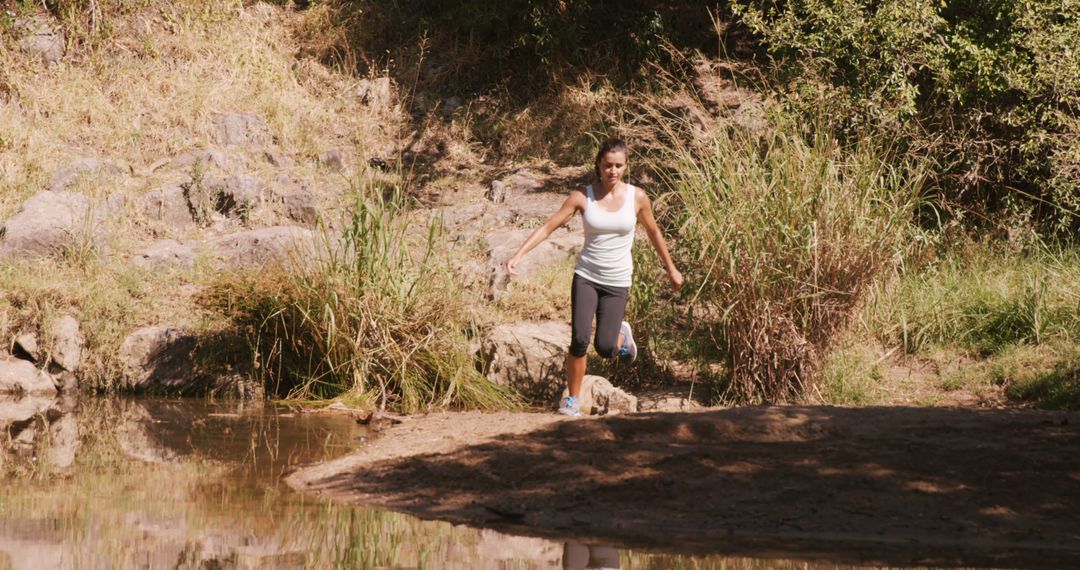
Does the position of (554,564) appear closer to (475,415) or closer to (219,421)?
(475,415)

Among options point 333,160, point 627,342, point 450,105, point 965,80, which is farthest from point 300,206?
point 965,80

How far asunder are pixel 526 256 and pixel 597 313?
4023mm

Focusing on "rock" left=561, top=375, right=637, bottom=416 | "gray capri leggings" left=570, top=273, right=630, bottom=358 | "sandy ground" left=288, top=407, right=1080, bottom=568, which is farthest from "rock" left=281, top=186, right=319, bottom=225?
"sandy ground" left=288, top=407, right=1080, bottom=568

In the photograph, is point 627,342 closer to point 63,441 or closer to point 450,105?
point 63,441

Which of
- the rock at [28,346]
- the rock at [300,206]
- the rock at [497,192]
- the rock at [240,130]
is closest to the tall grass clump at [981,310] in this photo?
the rock at [497,192]

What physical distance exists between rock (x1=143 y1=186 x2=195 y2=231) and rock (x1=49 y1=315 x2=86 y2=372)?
2.84m

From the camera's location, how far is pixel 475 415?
8.54m

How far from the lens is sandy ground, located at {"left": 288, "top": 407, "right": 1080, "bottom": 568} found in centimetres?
523

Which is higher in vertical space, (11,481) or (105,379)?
(11,481)

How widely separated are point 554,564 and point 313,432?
3.66 m

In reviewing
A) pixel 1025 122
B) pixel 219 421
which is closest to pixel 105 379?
pixel 219 421

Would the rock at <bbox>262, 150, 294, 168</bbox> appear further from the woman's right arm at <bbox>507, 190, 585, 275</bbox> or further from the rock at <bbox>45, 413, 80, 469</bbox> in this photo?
the woman's right arm at <bbox>507, 190, 585, 275</bbox>

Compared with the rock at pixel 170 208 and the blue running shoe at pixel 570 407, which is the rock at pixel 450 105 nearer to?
the rock at pixel 170 208

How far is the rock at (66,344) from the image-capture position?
1009 cm
